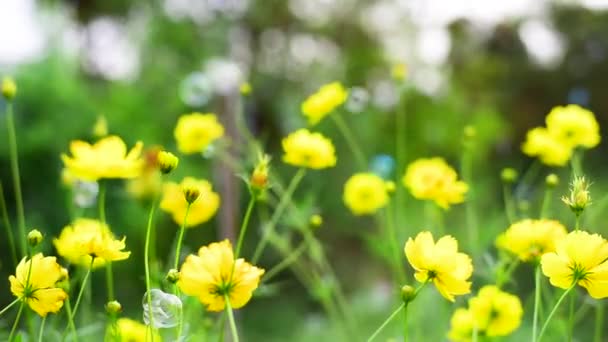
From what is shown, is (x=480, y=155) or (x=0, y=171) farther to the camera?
(x=480, y=155)

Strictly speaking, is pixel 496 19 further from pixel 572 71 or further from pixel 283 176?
pixel 283 176

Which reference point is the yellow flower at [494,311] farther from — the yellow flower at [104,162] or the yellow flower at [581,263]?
the yellow flower at [104,162]

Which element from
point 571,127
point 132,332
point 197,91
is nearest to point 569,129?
point 571,127

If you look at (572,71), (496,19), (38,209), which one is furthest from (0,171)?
(572,71)

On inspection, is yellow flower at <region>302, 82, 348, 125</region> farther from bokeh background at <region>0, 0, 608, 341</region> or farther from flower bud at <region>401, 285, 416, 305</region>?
bokeh background at <region>0, 0, 608, 341</region>

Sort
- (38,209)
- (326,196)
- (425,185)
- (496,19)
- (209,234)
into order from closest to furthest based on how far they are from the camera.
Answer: (425,185), (38,209), (209,234), (326,196), (496,19)

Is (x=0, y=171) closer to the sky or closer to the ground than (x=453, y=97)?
closer to the ground

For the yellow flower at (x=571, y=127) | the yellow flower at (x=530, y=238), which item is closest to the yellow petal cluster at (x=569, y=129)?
the yellow flower at (x=571, y=127)
